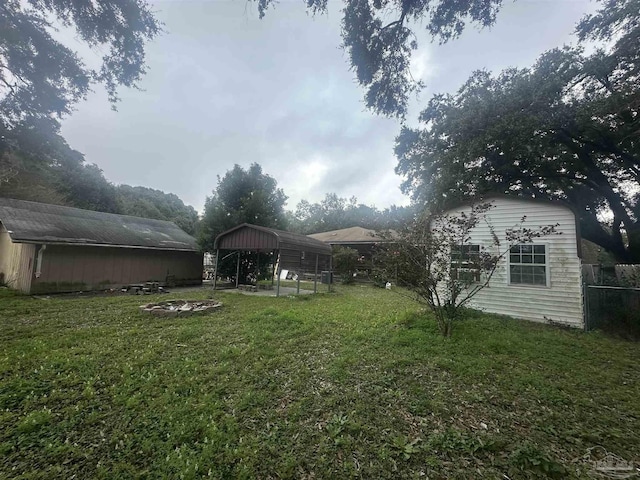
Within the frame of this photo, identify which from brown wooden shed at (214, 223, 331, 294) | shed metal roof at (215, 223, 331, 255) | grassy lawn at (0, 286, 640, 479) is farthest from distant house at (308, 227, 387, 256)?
grassy lawn at (0, 286, 640, 479)

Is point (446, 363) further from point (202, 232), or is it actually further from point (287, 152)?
point (287, 152)

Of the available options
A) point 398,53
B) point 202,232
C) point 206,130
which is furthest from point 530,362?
point 206,130

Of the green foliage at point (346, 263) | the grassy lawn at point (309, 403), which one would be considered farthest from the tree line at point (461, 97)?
the green foliage at point (346, 263)

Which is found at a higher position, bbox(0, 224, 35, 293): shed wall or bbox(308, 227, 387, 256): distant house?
bbox(308, 227, 387, 256): distant house

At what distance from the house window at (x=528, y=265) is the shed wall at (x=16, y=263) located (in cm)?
1742

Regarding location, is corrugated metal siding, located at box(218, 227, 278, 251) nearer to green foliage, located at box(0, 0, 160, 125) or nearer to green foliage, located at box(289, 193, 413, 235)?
green foliage, located at box(0, 0, 160, 125)

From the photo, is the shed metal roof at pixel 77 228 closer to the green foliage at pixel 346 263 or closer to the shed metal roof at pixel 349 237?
the green foliage at pixel 346 263

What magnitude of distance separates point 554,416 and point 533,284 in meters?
6.05

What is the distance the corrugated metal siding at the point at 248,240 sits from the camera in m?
11.9

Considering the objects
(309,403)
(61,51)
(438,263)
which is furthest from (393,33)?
(61,51)

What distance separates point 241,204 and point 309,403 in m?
15.2

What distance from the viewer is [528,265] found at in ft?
25.9

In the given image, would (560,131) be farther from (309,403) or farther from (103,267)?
(103,267)

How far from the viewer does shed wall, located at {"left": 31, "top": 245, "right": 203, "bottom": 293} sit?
1093 cm
